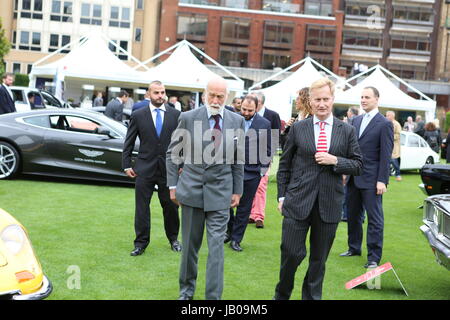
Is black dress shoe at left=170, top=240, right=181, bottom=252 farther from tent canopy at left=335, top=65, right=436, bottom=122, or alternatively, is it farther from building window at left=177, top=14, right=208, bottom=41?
building window at left=177, top=14, right=208, bottom=41

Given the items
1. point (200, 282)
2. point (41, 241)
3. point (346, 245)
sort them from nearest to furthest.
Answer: point (200, 282)
point (41, 241)
point (346, 245)

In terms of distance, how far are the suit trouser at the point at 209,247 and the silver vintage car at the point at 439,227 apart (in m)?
1.99

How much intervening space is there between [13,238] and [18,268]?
326 mm

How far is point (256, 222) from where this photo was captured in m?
9.86

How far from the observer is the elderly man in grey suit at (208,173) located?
5375 mm

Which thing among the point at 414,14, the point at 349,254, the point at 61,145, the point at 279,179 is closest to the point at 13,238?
the point at 279,179

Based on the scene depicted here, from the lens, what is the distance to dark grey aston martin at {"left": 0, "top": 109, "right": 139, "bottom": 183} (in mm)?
12297

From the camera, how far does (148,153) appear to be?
293 inches

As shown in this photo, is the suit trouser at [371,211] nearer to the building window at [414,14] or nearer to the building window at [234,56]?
the building window at [234,56]

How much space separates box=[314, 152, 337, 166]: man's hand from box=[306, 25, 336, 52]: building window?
6507 centimetres

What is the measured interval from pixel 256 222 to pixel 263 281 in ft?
11.0

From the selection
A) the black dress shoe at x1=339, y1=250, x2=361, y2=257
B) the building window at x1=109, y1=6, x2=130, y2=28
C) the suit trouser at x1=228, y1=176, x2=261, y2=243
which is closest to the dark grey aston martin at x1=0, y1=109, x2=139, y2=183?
the suit trouser at x1=228, y1=176, x2=261, y2=243
